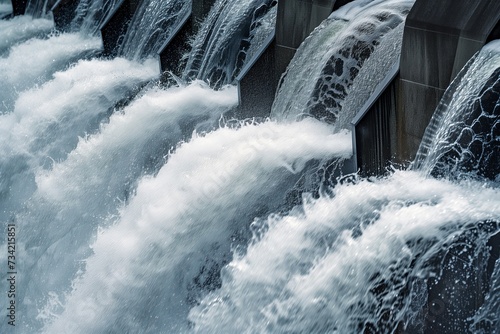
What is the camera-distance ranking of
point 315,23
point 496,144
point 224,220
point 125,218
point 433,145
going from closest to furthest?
point 496,144
point 433,145
point 224,220
point 125,218
point 315,23

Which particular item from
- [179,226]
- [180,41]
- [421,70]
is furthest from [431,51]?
[180,41]

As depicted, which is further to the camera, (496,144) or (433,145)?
(433,145)

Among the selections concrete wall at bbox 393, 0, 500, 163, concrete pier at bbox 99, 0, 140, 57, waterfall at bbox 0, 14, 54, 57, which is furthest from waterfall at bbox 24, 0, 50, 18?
concrete wall at bbox 393, 0, 500, 163

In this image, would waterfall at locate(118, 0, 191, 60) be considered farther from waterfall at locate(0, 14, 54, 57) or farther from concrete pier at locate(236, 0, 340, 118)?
waterfall at locate(0, 14, 54, 57)

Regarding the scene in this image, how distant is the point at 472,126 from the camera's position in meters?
8.02

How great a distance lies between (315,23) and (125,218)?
371 cm

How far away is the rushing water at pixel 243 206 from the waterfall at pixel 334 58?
0.09 ft

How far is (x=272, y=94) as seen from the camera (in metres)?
12.0

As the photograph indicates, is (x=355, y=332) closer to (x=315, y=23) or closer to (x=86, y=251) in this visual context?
(x=86, y=251)

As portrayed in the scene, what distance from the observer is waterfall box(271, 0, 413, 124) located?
10.3 m

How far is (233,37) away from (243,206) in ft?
14.7

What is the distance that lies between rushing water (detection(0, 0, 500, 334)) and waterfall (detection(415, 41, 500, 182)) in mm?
18

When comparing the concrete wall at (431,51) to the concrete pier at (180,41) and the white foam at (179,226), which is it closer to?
the white foam at (179,226)

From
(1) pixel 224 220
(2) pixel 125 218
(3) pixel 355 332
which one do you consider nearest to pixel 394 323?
(3) pixel 355 332
